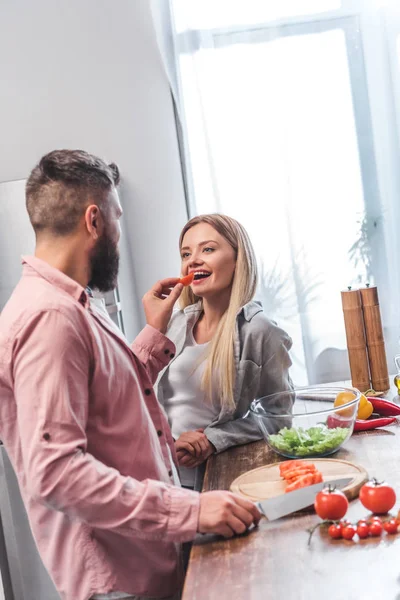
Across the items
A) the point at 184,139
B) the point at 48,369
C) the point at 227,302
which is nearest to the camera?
the point at 48,369

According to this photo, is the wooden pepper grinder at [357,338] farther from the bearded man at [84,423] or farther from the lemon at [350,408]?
the bearded man at [84,423]

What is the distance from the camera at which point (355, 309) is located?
2.26 meters

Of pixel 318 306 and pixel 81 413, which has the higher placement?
pixel 81 413

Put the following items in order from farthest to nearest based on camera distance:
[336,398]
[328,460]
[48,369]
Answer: [336,398] < [328,460] < [48,369]

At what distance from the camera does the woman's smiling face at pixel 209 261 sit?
198cm

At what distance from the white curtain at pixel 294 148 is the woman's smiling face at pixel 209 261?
1221 mm

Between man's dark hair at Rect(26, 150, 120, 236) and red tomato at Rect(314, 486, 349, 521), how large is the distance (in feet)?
2.19

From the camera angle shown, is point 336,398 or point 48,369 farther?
point 336,398

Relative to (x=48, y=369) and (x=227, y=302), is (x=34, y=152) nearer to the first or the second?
(x=227, y=302)

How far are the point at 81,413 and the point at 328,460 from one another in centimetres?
68

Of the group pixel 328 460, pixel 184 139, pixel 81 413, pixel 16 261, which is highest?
pixel 184 139

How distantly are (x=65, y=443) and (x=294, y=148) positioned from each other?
2.40 meters

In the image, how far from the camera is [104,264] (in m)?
1.32

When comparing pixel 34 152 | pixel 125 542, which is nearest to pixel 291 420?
pixel 125 542
